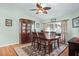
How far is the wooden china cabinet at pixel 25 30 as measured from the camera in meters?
1.81

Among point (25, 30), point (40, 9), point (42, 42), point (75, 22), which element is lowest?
point (42, 42)

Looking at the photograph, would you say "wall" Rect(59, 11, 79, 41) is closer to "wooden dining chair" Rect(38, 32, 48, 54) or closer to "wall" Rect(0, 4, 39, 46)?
"wooden dining chair" Rect(38, 32, 48, 54)

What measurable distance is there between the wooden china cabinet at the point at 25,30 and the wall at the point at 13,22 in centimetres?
7

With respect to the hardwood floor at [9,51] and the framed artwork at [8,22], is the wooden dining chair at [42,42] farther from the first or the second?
the framed artwork at [8,22]

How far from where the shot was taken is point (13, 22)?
179 centimetres

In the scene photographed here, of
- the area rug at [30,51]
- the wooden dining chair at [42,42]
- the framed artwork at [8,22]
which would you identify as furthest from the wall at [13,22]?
the wooden dining chair at [42,42]

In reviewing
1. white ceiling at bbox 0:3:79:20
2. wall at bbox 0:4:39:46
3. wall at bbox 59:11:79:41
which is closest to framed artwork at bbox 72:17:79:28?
wall at bbox 59:11:79:41

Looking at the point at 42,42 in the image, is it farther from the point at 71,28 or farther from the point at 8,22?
the point at 8,22

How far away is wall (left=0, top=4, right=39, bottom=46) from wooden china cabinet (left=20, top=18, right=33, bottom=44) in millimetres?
70

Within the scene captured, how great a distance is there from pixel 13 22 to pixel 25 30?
0.83 ft

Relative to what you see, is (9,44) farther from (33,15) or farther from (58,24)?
(58,24)

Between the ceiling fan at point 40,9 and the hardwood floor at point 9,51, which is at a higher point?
the ceiling fan at point 40,9

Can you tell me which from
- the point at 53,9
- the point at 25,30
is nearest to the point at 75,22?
the point at 53,9

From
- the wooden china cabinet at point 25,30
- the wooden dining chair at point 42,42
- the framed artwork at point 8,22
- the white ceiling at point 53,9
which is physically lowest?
the wooden dining chair at point 42,42
